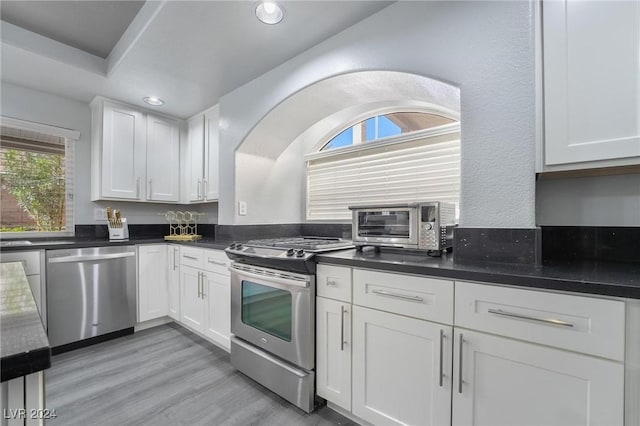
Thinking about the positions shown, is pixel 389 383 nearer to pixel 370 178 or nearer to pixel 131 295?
pixel 370 178

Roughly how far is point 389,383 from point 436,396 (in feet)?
0.74

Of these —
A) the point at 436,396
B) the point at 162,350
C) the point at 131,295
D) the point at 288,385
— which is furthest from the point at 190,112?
the point at 436,396

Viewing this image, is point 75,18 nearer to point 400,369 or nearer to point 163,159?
point 163,159

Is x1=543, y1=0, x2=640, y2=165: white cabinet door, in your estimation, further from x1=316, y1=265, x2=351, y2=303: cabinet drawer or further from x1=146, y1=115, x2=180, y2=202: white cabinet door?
x1=146, y1=115, x2=180, y2=202: white cabinet door

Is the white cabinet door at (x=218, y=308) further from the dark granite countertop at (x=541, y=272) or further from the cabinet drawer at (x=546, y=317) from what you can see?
the cabinet drawer at (x=546, y=317)

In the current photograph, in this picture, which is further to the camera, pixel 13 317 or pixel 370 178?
pixel 370 178

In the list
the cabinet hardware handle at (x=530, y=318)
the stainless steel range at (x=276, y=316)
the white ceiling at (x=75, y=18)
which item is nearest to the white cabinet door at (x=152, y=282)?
the stainless steel range at (x=276, y=316)

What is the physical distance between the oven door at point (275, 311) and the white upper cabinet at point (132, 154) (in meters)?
1.77

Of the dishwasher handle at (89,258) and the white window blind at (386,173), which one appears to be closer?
the white window blind at (386,173)

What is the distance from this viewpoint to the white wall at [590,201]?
1.33 meters

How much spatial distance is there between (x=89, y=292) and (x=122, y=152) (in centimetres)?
Result: 141

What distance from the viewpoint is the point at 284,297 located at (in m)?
1.76

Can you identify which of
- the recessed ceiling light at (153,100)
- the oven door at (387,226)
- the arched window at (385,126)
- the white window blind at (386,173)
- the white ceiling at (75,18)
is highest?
the white ceiling at (75,18)

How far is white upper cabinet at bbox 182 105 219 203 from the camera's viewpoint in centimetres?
300
